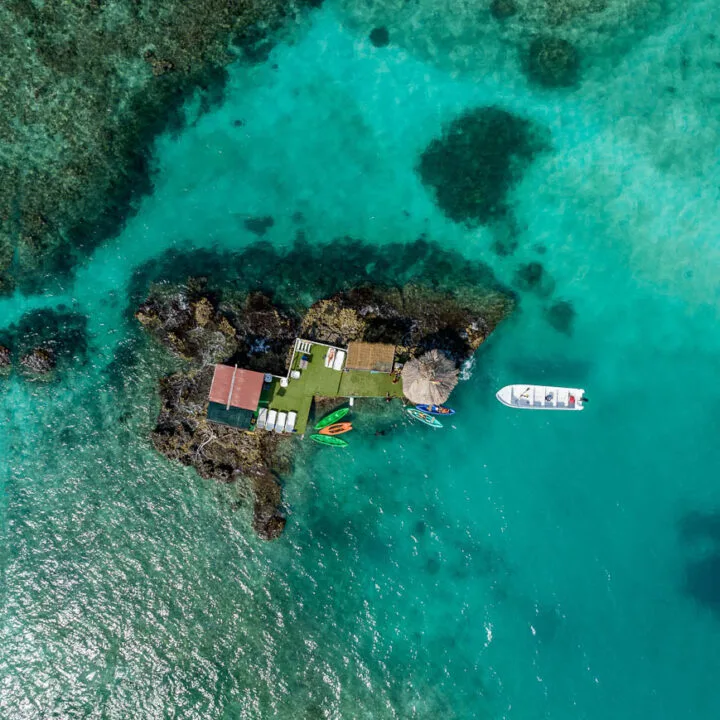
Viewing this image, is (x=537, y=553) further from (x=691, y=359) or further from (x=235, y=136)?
(x=235, y=136)

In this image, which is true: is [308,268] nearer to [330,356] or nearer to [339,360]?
[330,356]

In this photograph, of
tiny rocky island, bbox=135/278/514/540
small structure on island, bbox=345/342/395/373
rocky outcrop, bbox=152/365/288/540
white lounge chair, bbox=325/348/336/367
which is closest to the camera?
small structure on island, bbox=345/342/395/373

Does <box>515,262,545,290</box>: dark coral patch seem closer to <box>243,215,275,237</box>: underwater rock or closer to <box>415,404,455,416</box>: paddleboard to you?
<box>415,404,455,416</box>: paddleboard

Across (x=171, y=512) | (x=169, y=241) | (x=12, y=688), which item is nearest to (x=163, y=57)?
(x=169, y=241)

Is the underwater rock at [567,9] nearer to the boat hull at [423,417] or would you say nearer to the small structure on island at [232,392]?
the boat hull at [423,417]

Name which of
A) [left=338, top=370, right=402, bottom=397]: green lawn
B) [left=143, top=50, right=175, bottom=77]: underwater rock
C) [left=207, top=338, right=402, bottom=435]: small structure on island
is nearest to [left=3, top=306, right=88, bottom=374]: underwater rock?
[left=207, top=338, right=402, bottom=435]: small structure on island

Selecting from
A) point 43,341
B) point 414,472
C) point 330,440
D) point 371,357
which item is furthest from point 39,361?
point 414,472
